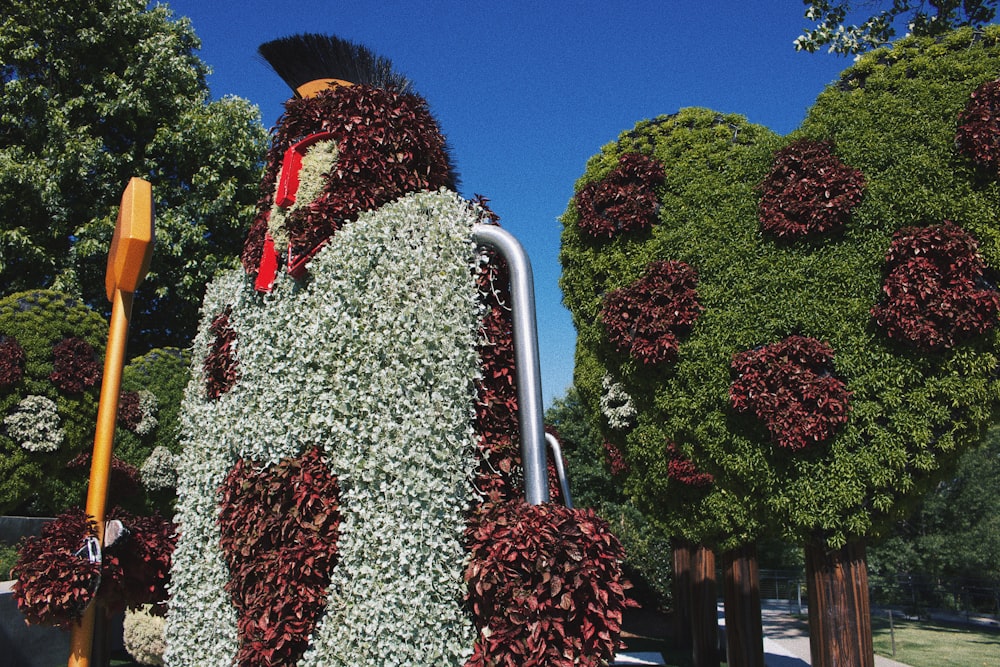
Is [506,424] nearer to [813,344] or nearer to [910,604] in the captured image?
[813,344]

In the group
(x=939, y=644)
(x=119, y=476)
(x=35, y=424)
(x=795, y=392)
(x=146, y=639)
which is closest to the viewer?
(x=795, y=392)

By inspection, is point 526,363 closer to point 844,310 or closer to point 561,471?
point 561,471

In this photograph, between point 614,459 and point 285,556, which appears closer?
point 285,556

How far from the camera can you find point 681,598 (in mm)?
16094

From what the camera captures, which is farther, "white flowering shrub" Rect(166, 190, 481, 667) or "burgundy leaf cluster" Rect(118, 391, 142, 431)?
"burgundy leaf cluster" Rect(118, 391, 142, 431)

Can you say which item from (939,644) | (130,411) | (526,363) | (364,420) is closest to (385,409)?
(364,420)

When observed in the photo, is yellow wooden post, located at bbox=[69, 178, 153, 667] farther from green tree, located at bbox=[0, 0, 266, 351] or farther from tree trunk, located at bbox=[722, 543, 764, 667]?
green tree, located at bbox=[0, 0, 266, 351]

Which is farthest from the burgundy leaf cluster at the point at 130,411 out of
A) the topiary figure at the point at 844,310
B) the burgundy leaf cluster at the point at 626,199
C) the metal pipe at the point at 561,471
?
the metal pipe at the point at 561,471

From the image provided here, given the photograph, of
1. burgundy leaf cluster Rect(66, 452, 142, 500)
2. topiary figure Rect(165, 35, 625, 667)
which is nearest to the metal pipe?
topiary figure Rect(165, 35, 625, 667)

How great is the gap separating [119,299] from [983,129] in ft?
18.6

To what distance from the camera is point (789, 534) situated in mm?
5484

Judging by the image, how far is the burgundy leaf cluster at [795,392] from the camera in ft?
16.9

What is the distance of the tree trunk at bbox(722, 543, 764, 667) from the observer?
9203 mm

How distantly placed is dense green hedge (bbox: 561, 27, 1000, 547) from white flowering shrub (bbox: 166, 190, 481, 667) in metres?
2.71
